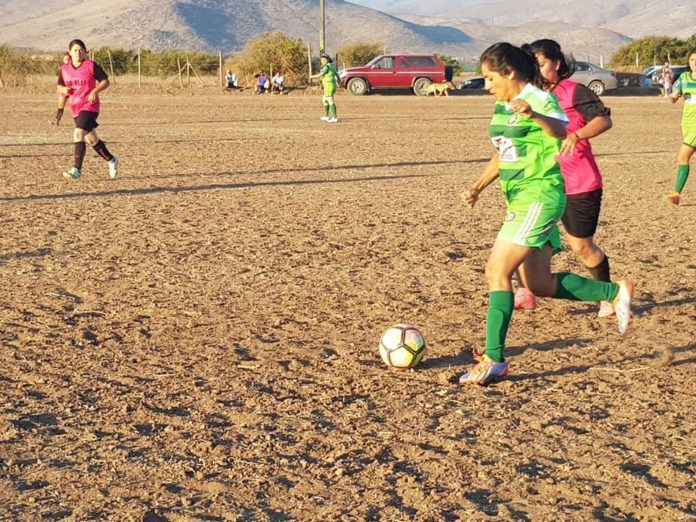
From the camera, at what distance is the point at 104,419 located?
5.00 metres

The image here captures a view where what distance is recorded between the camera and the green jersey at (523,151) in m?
5.48

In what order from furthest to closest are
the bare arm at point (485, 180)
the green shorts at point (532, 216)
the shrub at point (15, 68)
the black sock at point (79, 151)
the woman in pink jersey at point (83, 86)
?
the shrub at point (15, 68)
the black sock at point (79, 151)
the woman in pink jersey at point (83, 86)
the bare arm at point (485, 180)
the green shorts at point (532, 216)

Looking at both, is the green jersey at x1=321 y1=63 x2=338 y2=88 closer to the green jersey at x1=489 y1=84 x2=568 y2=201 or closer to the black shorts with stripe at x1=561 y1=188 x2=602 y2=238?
the black shorts with stripe at x1=561 y1=188 x2=602 y2=238

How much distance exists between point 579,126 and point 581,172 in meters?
0.33

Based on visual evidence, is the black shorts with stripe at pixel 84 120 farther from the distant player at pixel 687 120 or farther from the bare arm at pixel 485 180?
the bare arm at pixel 485 180

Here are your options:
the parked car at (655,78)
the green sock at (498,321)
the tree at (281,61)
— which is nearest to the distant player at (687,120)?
the green sock at (498,321)

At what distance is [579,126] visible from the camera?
6.78 meters

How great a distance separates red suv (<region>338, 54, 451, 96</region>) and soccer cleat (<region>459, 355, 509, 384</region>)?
3967 cm

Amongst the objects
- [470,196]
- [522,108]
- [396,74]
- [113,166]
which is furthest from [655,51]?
[522,108]

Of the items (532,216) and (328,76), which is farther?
(328,76)

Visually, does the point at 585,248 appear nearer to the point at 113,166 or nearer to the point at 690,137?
the point at 690,137

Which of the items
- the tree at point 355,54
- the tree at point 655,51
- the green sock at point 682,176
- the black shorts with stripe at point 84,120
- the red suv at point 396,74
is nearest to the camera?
the green sock at point 682,176

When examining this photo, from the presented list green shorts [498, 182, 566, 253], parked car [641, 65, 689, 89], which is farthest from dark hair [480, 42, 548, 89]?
parked car [641, 65, 689, 89]

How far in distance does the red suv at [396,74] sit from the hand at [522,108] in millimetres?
39835
